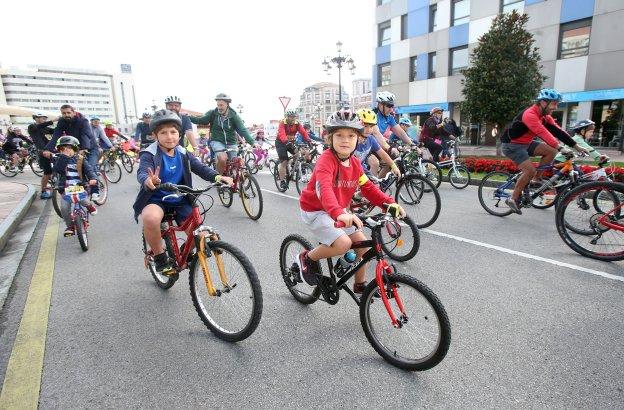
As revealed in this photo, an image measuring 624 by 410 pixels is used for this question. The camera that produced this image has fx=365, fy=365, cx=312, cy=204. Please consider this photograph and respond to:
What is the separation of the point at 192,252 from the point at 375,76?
96.3ft

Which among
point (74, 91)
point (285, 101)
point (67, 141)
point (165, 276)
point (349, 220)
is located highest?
point (74, 91)

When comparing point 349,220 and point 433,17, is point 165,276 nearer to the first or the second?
point 349,220

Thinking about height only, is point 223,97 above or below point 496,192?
above

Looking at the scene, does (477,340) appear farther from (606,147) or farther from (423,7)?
(423,7)

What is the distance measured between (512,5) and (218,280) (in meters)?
24.9

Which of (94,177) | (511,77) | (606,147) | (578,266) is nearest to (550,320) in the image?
(578,266)

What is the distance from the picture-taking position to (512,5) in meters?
21.0

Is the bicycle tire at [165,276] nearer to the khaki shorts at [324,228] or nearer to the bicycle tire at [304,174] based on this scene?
the khaki shorts at [324,228]

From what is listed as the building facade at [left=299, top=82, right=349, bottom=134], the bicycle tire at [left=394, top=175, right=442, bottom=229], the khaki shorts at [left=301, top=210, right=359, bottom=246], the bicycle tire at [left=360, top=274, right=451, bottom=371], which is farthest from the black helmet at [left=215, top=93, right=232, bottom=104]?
the building facade at [left=299, top=82, right=349, bottom=134]

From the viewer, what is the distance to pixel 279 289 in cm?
382

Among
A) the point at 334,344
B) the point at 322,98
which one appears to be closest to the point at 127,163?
the point at 334,344

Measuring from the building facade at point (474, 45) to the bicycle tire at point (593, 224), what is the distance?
17646 millimetres

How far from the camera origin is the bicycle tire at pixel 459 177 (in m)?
9.29

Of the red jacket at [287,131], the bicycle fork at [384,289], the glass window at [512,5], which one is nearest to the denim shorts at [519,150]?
the bicycle fork at [384,289]
